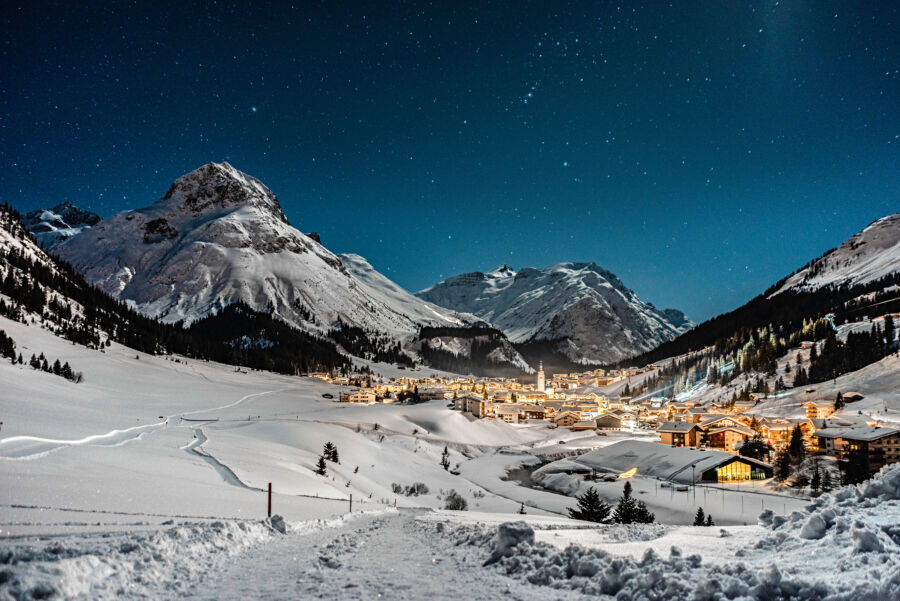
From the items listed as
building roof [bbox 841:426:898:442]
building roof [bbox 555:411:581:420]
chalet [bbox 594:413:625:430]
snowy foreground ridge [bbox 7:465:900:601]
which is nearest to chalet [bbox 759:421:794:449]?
building roof [bbox 841:426:898:442]

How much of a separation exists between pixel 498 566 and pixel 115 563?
21.1 ft

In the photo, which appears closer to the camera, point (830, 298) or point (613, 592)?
point (613, 592)

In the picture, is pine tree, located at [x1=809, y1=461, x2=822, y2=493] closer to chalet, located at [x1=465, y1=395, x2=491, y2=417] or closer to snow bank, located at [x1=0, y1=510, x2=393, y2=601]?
snow bank, located at [x1=0, y1=510, x2=393, y2=601]

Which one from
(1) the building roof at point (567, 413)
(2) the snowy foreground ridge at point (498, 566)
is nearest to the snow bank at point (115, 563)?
(2) the snowy foreground ridge at point (498, 566)

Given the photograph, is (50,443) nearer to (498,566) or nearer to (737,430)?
(498,566)

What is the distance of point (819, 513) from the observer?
29.3 ft

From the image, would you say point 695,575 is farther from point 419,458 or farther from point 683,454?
point 683,454

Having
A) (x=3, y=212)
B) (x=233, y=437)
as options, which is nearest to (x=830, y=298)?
(x=233, y=437)

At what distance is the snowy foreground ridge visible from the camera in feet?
20.6

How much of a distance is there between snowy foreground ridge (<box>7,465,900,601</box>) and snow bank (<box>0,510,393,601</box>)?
0.02 metres

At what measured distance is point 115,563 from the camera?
744cm

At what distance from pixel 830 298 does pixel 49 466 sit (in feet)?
764

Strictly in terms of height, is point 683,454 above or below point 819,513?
below

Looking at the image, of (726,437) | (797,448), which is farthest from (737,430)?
(797,448)
